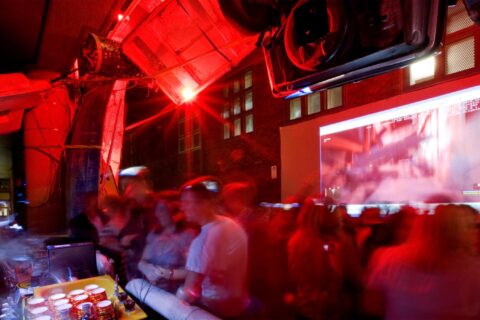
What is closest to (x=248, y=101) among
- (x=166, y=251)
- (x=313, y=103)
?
(x=313, y=103)

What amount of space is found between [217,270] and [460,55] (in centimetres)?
405

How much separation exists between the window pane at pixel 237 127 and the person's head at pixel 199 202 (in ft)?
20.0

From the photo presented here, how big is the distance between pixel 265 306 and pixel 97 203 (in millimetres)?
2362

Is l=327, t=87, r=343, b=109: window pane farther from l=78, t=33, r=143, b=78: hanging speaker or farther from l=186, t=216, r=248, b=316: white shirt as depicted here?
l=186, t=216, r=248, b=316: white shirt

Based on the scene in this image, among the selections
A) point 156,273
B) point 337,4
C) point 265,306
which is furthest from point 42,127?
point 337,4

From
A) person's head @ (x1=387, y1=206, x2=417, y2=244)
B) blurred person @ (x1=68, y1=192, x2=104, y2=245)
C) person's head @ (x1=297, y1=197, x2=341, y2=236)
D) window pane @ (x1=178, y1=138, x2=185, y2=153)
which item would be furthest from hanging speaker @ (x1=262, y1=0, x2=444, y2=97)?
window pane @ (x1=178, y1=138, x2=185, y2=153)

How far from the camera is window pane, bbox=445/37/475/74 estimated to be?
3.79 meters

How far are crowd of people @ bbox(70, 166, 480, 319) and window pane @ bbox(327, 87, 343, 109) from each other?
84.2 inches

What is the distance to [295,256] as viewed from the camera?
8.72 ft

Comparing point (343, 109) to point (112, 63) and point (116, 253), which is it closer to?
point (112, 63)

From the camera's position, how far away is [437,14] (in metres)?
1.15

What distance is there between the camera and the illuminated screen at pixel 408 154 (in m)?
3.36

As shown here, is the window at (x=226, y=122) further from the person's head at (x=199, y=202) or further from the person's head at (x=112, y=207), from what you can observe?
the person's head at (x=199, y=202)

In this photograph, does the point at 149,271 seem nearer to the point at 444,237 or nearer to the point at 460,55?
the point at 444,237
